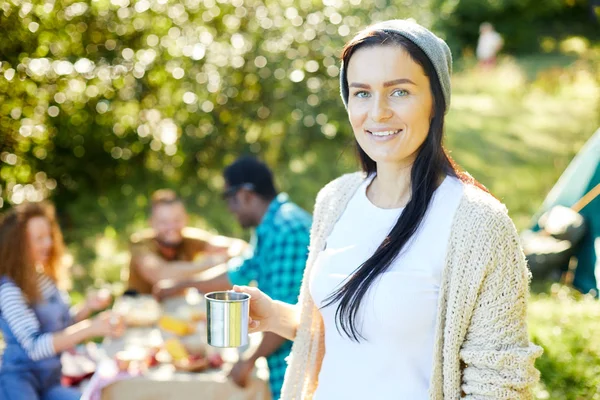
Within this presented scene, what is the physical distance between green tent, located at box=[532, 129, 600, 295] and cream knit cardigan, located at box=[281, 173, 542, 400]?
4.54m

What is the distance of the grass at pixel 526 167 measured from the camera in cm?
431

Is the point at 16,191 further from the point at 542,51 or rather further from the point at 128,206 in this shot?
the point at 542,51

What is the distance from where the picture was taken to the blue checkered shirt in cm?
310

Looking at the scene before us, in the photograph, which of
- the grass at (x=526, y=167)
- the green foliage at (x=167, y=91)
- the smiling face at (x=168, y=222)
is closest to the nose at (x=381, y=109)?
the grass at (x=526, y=167)

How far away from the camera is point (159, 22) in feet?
25.1

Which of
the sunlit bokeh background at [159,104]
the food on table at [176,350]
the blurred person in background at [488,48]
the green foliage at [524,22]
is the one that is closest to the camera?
the food on table at [176,350]

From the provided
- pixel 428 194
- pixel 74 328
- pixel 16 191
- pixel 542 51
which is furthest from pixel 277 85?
pixel 542 51

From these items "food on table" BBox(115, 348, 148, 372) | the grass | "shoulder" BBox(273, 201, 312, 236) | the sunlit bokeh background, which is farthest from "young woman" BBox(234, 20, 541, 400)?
the sunlit bokeh background

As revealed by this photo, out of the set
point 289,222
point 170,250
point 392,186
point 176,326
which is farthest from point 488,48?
point 392,186

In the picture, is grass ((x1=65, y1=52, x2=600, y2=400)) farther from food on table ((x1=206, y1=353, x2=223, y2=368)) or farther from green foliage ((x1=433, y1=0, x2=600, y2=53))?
green foliage ((x1=433, y1=0, x2=600, y2=53))

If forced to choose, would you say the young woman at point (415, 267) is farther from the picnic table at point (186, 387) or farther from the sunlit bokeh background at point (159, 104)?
the sunlit bokeh background at point (159, 104)

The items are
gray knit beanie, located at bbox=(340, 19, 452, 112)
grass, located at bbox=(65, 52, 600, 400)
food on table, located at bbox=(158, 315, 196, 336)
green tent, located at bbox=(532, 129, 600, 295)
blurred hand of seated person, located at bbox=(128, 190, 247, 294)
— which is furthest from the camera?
green tent, located at bbox=(532, 129, 600, 295)

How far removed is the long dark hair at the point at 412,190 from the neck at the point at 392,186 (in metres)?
0.05

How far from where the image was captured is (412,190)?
5.71 ft
